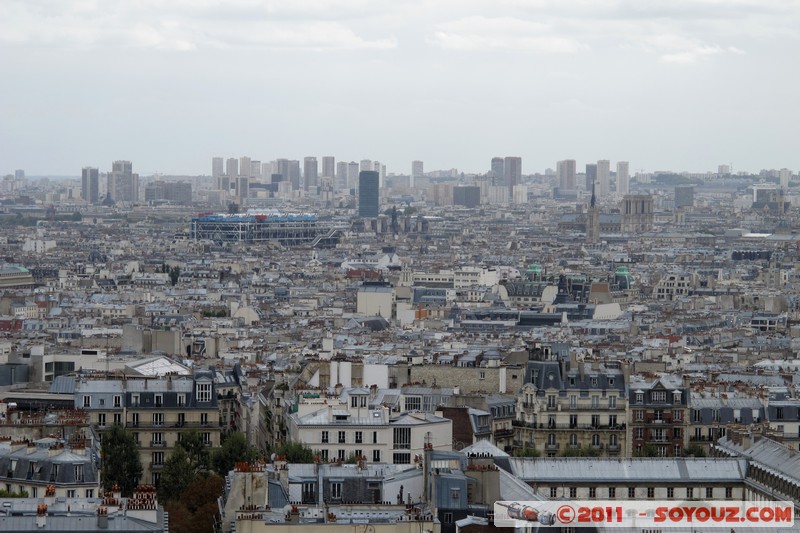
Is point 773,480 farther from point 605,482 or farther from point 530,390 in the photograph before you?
point 530,390

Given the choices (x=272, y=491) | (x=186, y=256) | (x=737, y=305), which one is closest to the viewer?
(x=272, y=491)

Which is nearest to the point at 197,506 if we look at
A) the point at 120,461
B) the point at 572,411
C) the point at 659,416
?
the point at 120,461

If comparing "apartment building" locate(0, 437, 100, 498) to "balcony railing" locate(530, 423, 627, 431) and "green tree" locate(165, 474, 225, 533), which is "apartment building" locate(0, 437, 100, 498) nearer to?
"green tree" locate(165, 474, 225, 533)

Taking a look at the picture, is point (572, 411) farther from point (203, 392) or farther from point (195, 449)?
point (195, 449)

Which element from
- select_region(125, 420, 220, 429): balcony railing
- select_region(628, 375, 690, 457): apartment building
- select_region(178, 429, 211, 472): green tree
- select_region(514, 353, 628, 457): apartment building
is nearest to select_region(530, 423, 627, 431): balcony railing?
select_region(514, 353, 628, 457): apartment building

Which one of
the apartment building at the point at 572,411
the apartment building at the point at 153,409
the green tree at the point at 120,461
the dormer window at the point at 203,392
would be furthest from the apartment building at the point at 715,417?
the green tree at the point at 120,461

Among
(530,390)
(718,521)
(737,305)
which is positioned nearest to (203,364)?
(530,390)

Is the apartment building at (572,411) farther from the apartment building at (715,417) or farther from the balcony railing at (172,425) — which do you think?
the balcony railing at (172,425)
